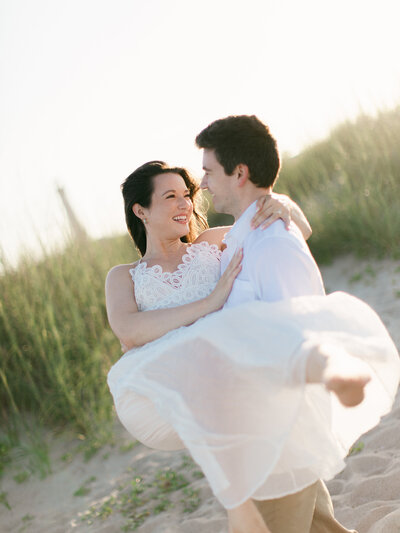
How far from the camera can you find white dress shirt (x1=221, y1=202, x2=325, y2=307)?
2.01 m

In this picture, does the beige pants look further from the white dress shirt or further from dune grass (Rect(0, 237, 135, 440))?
dune grass (Rect(0, 237, 135, 440))

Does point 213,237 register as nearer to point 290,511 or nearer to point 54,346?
point 290,511

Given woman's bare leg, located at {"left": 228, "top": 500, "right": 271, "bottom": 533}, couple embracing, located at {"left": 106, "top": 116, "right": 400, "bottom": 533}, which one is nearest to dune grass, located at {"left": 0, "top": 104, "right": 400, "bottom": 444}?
couple embracing, located at {"left": 106, "top": 116, "right": 400, "bottom": 533}

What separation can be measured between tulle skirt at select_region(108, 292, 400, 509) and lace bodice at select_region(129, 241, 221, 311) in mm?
599

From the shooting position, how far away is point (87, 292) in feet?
19.1

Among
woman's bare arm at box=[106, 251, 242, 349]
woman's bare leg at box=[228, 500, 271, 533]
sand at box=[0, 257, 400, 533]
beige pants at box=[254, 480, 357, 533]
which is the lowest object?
sand at box=[0, 257, 400, 533]

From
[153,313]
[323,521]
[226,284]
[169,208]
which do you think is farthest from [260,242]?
[323,521]

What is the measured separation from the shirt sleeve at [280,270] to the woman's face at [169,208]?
87 cm

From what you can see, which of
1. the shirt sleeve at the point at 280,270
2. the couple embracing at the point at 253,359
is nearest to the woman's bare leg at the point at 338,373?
the couple embracing at the point at 253,359

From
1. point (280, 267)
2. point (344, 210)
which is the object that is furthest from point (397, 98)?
point (280, 267)

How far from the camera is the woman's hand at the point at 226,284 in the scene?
88.8 inches

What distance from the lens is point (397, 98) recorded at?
7133 mm

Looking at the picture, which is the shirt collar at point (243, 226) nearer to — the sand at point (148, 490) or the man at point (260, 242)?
the man at point (260, 242)

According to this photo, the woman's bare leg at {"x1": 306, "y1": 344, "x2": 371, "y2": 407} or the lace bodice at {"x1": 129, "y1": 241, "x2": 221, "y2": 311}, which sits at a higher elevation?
the lace bodice at {"x1": 129, "y1": 241, "x2": 221, "y2": 311}
